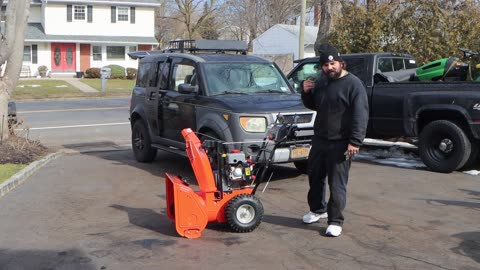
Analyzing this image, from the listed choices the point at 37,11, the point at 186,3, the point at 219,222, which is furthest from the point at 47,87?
the point at 219,222

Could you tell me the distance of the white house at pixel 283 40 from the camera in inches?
1848

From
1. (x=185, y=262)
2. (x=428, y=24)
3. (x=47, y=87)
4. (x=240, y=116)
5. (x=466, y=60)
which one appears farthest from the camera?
(x=47, y=87)

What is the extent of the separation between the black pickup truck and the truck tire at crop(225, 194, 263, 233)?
4210mm

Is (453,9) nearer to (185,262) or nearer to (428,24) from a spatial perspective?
(428,24)

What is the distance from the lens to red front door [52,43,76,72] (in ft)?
146

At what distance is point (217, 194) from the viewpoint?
20.0 feet

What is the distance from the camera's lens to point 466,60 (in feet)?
40.4

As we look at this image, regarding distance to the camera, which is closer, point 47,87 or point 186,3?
point 47,87

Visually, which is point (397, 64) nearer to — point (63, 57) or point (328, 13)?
point (328, 13)

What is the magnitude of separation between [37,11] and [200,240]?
146 feet

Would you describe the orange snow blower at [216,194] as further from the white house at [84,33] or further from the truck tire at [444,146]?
the white house at [84,33]

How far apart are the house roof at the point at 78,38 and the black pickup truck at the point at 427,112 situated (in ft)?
119

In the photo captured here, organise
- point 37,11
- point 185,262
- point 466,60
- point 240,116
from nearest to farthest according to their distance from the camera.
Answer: point 185,262 < point 240,116 < point 466,60 < point 37,11

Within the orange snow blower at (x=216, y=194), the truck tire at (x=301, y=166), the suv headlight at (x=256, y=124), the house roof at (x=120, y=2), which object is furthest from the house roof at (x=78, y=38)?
the orange snow blower at (x=216, y=194)
